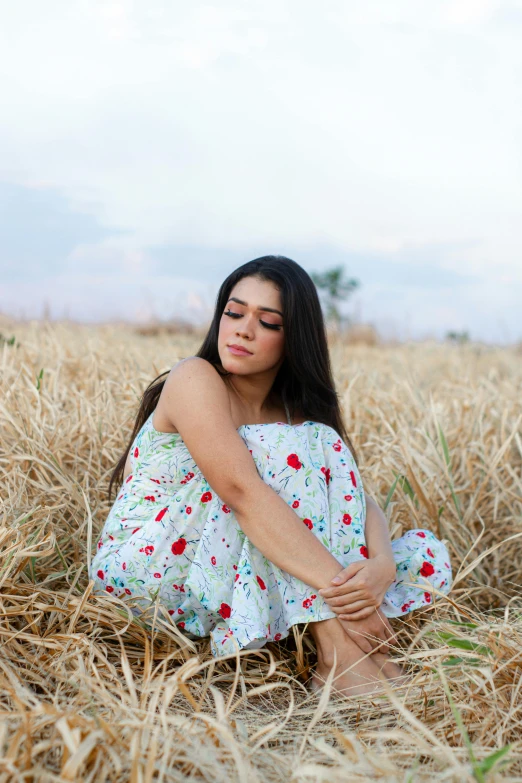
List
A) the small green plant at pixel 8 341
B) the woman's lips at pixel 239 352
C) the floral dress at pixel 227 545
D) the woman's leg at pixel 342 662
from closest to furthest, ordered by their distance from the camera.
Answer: the woman's leg at pixel 342 662, the floral dress at pixel 227 545, the woman's lips at pixel 239 352, the small green plant at pixel 8 341

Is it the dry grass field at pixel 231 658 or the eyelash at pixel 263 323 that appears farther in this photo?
the eyelash at pixel 263 323

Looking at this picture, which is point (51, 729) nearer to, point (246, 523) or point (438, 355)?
point (246, 523)

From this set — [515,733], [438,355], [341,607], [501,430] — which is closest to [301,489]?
[341,607]

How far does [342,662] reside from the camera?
63.8 inches

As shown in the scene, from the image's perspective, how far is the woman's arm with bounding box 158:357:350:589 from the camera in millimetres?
1630

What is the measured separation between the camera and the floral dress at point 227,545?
1.68 metres

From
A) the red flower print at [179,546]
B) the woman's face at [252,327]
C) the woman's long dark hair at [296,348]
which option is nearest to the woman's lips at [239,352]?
the woman's face at [252,327]

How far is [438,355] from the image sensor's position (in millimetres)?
5980

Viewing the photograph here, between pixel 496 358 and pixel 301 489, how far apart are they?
483cm

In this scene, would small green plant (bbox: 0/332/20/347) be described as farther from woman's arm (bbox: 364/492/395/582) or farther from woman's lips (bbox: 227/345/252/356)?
woman's arm (bbox: 364/492/395/582)

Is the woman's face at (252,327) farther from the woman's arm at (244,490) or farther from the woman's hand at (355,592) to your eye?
the woman's hand at (355,592)

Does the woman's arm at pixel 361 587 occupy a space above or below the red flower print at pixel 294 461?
below

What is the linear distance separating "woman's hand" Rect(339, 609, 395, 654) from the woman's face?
0.66m

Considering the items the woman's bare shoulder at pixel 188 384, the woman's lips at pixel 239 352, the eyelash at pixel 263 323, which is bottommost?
the woman's bare shoulder at pixel 188 384
